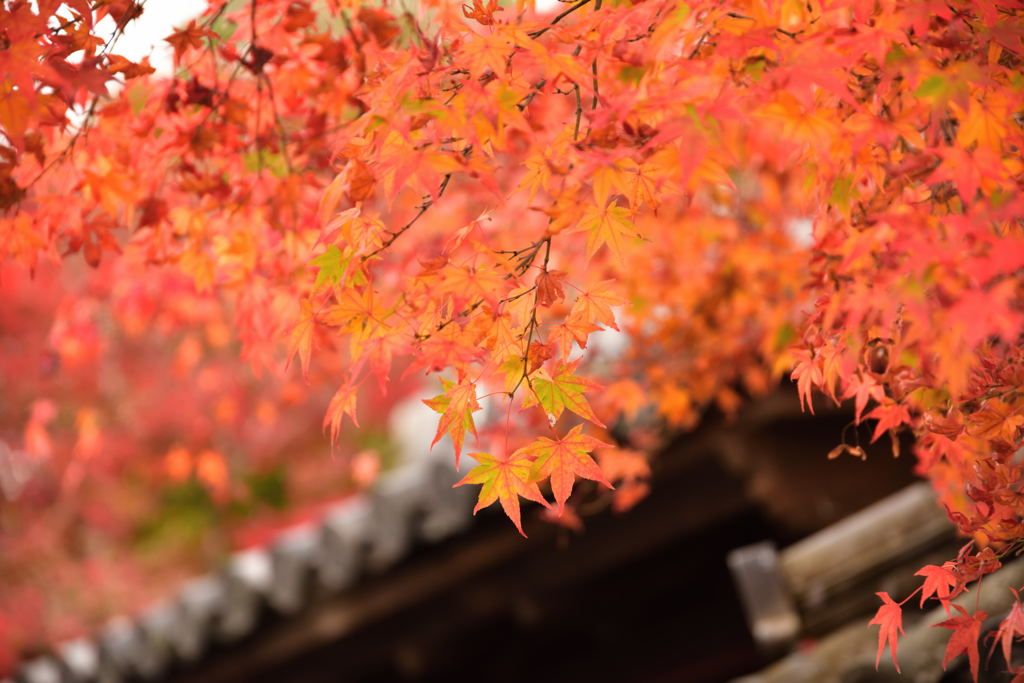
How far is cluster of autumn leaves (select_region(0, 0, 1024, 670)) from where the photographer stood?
1.47 metres

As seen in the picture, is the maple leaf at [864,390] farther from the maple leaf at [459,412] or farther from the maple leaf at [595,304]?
the maple leaf at [459,412]

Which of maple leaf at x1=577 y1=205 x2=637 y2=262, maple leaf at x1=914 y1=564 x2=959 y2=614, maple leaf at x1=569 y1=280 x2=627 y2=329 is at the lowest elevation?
maple leaf at x1=914 y1=564 x2=959 y2=614

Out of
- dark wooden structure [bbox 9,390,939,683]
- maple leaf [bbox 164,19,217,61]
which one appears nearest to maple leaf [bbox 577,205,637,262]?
maple leaf [bbox 164,19,217,61]

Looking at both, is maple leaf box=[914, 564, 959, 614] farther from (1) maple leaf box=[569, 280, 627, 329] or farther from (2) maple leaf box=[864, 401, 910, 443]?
(1) maple leaf box=[569, 280, 627, 329]

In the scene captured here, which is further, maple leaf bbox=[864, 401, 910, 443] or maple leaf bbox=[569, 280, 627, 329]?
A: maple leaf bbox=[864, 401, 910, 443]

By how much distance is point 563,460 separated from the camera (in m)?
1.79

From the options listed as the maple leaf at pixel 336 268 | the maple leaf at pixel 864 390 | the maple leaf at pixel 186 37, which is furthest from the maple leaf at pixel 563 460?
the maple leaf at pixel 186 37

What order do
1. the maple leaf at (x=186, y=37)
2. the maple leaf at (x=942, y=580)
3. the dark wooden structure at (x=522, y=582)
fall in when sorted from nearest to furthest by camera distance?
the maple leaf at (x=942, y=580), the maple leaf at (x=186, y=37), the dark wooden structure at (x=522, y=582)

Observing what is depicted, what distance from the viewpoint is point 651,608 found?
15.9 ft

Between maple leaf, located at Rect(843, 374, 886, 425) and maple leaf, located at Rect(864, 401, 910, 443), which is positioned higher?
maple leaf, located at Rect(843, 374, 886, 425)

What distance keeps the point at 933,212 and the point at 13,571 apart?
10.7 metres

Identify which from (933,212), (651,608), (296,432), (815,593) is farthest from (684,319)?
(296,432)

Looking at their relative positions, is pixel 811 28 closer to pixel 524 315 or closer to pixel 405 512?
pixel 524 315

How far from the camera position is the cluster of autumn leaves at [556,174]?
1475 mm
